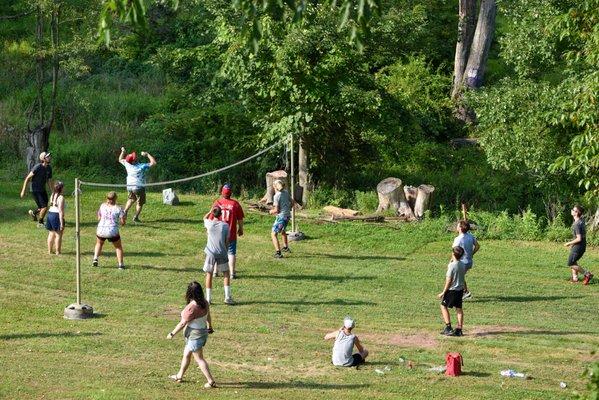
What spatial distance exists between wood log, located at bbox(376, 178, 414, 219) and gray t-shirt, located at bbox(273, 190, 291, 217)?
5297 mm

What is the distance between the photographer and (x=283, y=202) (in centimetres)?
2562

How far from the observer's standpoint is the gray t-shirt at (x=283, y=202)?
83.8ft

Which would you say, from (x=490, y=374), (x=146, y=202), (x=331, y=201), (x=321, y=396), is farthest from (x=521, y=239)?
(x=321, y=396)

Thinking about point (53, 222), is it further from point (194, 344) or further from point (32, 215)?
point (194, 344)

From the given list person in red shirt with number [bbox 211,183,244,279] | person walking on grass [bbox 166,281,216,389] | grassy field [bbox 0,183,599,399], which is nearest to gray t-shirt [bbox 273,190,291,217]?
grassy field [bbox 0,183,599,399]

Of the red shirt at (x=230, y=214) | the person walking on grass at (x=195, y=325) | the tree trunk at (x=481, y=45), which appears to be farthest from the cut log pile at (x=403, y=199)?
the person walking on grass at (x=195, y=325)

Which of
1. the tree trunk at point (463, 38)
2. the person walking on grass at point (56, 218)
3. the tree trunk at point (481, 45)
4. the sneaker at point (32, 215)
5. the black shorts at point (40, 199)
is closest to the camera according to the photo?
the person walking on grass at point (56, 218)

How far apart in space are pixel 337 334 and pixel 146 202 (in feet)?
43.2

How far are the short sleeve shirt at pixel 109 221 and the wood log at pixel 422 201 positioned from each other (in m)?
9.29

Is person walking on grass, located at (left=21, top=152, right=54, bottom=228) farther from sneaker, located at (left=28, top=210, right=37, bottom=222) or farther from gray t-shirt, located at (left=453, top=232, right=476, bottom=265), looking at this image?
gray t-shirt, located at (left=453, top=232, right=476, bottom=265)

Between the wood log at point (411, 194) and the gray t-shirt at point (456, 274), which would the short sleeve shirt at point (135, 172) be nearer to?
the wood log at point (411, 194)

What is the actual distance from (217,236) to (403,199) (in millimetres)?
10204

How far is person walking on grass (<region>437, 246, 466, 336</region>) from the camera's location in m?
19.9

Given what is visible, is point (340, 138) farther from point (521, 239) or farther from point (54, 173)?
point (54, 173)
